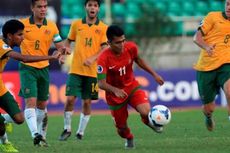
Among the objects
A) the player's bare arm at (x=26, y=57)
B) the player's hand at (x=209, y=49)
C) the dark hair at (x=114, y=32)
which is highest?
the dark hair at (x=114, y=32)

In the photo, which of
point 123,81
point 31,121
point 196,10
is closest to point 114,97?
point 123,81

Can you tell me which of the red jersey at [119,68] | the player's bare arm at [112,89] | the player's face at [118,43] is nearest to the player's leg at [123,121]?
the red jersey at [119,68]

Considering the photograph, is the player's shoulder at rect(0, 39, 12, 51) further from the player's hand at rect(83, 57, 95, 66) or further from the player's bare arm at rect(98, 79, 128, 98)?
the player's hand at rect(83, 57, 95, 66)

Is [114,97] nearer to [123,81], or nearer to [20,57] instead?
[123,81]

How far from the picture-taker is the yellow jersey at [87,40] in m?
16.4

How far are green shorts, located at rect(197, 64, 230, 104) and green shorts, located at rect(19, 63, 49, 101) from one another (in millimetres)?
2998

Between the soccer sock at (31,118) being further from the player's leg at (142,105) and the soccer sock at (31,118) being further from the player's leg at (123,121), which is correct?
the player's leg at (142,105)

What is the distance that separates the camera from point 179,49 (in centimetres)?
3262

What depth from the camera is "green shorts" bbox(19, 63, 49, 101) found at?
14.5m

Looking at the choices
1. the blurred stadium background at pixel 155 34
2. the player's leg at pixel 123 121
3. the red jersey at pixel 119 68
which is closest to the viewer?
the red jersey at pixel 119 68

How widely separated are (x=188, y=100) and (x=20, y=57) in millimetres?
15516

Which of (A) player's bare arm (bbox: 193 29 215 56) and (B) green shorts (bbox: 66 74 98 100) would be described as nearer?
(A) player's bare arm (bbox: 193 29 215 56)

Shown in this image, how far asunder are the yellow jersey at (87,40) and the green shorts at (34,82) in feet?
5.24

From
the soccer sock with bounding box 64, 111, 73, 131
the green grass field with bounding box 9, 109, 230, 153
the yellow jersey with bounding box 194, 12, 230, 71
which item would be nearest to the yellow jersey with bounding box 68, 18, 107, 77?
the soccer sock with bounding box 64, 111, 73, 131
